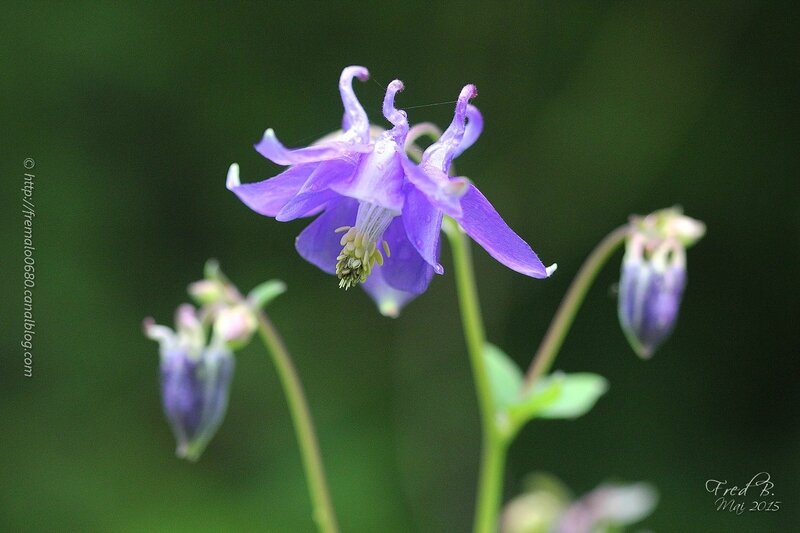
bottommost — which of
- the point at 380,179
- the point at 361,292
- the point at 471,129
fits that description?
the point at 380,179

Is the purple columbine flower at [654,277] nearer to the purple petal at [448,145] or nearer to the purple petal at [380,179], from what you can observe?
the purple petal at [448,145]

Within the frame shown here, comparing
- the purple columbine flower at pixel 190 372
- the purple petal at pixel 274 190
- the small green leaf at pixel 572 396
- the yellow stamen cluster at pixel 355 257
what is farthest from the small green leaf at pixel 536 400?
the purple petal at pixel 274 190

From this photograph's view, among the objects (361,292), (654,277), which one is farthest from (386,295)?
(361,292)

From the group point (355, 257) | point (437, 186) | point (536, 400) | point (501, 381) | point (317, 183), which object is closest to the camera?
point (437, 186)

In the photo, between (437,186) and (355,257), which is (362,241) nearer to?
(355,257)

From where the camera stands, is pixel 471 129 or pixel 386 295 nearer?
pixel 471 129

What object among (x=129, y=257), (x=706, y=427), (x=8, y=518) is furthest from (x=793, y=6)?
(x=8, y=518)
